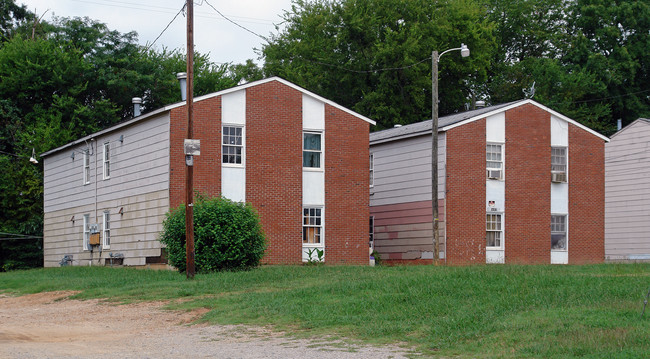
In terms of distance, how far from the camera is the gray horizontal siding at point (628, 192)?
38.8m

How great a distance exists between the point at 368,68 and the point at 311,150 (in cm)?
2280

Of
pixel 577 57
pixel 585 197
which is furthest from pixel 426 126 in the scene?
pixel 577 57

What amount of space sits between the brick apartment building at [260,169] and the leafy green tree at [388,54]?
1891cm

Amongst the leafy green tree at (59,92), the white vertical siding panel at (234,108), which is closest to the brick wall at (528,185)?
the white vertical siding panel at (234,108)

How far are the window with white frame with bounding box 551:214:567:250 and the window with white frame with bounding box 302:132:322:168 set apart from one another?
1072 centimetres

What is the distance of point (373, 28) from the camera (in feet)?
174

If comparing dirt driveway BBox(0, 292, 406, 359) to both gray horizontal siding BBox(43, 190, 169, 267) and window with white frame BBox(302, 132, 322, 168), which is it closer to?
gray horizontal siding BBox(43, 190, 169, 267)

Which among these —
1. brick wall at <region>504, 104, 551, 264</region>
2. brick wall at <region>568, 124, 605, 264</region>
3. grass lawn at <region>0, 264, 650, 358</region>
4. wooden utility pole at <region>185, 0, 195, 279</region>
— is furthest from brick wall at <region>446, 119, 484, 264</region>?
wooden utility pole at <region>185, 0, 195, 279</region>

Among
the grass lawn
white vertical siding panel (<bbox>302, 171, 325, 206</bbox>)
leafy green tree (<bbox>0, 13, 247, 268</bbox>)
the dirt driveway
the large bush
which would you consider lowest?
the dirt driveway

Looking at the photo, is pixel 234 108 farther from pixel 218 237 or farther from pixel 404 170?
pixel 404 170

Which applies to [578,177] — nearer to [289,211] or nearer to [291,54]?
[289,211]

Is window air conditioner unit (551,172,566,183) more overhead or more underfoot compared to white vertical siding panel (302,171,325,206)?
more overhead

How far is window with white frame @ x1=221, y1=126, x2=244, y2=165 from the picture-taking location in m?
30.3

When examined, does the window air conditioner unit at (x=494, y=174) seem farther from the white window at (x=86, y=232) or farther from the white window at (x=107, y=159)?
the white window at (x=86, y=232)
